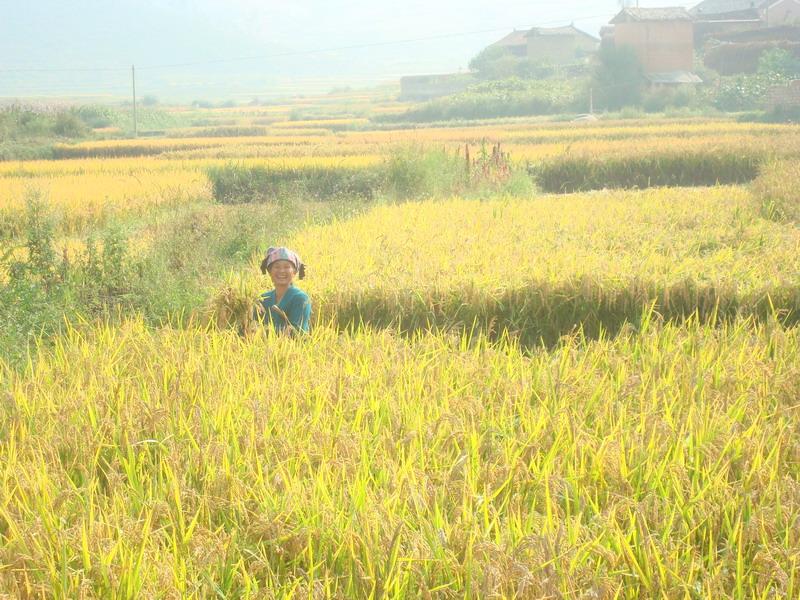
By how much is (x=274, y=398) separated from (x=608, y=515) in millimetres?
1470

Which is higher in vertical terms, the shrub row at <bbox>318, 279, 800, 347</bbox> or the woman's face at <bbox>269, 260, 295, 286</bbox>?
the woman's face at <bbox>269, 260, 295, 286</bbox>

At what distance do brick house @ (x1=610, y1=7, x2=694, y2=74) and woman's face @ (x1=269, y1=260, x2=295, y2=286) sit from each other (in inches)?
1920

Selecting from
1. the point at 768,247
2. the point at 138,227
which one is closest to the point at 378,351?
the point at 768,247

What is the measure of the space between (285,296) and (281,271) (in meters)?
0.15

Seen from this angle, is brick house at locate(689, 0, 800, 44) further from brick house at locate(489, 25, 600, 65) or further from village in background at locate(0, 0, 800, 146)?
brick house at locate(489, 25, 600, 65)

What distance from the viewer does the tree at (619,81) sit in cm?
4634

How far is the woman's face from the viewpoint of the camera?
5133 millimetres

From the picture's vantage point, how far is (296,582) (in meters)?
2.15

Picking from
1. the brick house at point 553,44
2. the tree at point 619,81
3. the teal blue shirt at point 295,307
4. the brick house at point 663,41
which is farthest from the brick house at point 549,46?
the teal blue shirt at point 295,307

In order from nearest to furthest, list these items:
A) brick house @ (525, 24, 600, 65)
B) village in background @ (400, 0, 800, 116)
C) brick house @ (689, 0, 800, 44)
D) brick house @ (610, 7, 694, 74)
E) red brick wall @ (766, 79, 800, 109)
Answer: red brick wall @ (766, 79, 800, 109)
village in background @ (400, 0, 800, 116)
brick house @ (610, 7, 694, 74)
brick house @ (689, 0, 800, 44)
brick house @ (525, 24, 600, 65)

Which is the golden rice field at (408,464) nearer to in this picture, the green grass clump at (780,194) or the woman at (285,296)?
the woman at (285,296)

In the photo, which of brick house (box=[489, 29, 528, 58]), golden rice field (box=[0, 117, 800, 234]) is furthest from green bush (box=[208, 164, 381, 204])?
brick house (box=[489, 29, 528, 58])

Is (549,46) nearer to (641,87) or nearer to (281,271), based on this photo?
(641,87)

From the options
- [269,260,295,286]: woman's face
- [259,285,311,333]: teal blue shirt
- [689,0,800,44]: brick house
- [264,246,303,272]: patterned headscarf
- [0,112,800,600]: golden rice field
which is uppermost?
[689,0,800,44]: brick house
